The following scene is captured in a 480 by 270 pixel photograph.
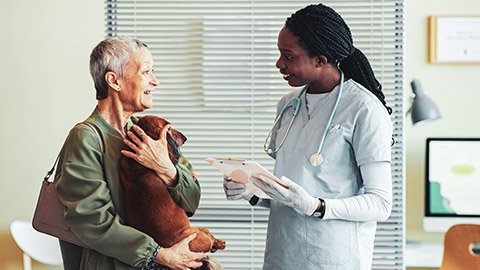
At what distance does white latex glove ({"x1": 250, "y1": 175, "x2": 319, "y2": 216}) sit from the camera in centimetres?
145

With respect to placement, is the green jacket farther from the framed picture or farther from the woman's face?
the framed picture

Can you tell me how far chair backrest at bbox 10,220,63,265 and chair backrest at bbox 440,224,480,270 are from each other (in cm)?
192

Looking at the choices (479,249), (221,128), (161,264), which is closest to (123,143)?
(161,264)

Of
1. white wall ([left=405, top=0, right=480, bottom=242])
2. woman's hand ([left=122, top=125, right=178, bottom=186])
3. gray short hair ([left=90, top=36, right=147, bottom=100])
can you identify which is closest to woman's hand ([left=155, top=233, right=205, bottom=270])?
woman's hand ([left=122, top=125, right=178, bottom=186])

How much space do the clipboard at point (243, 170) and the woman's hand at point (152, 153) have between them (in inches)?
4.8

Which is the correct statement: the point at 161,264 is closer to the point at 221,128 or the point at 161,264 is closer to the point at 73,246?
the point at 73,246

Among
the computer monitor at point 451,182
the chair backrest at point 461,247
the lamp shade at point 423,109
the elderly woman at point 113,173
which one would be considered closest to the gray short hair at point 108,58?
the elderly woman at point 113,173

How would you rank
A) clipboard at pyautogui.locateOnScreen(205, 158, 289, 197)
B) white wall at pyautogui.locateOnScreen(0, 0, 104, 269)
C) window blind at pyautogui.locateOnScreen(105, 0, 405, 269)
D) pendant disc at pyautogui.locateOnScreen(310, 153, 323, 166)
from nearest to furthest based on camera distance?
clipboard at pyautogui.locateOnScreen(205, 158, 289, 197) < pendant disc at pyautogui.locateOnScreen(310, 153, 323, 166) < window blind at pyautogui.locateOnScreen(105, 0, 405, 269) < white wall at pyautogui.locateOnScreen(0, 0, 104, 269)

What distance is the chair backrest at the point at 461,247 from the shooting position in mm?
2215

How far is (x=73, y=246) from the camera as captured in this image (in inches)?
57.7

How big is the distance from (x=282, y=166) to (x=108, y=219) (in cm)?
56

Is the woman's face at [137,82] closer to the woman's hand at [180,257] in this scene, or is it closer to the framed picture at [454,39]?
the woman's hand at [180,257]

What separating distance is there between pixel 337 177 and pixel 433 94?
1.83 m

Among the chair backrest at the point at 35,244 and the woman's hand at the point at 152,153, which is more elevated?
the woman's hand at the point at 152,153
